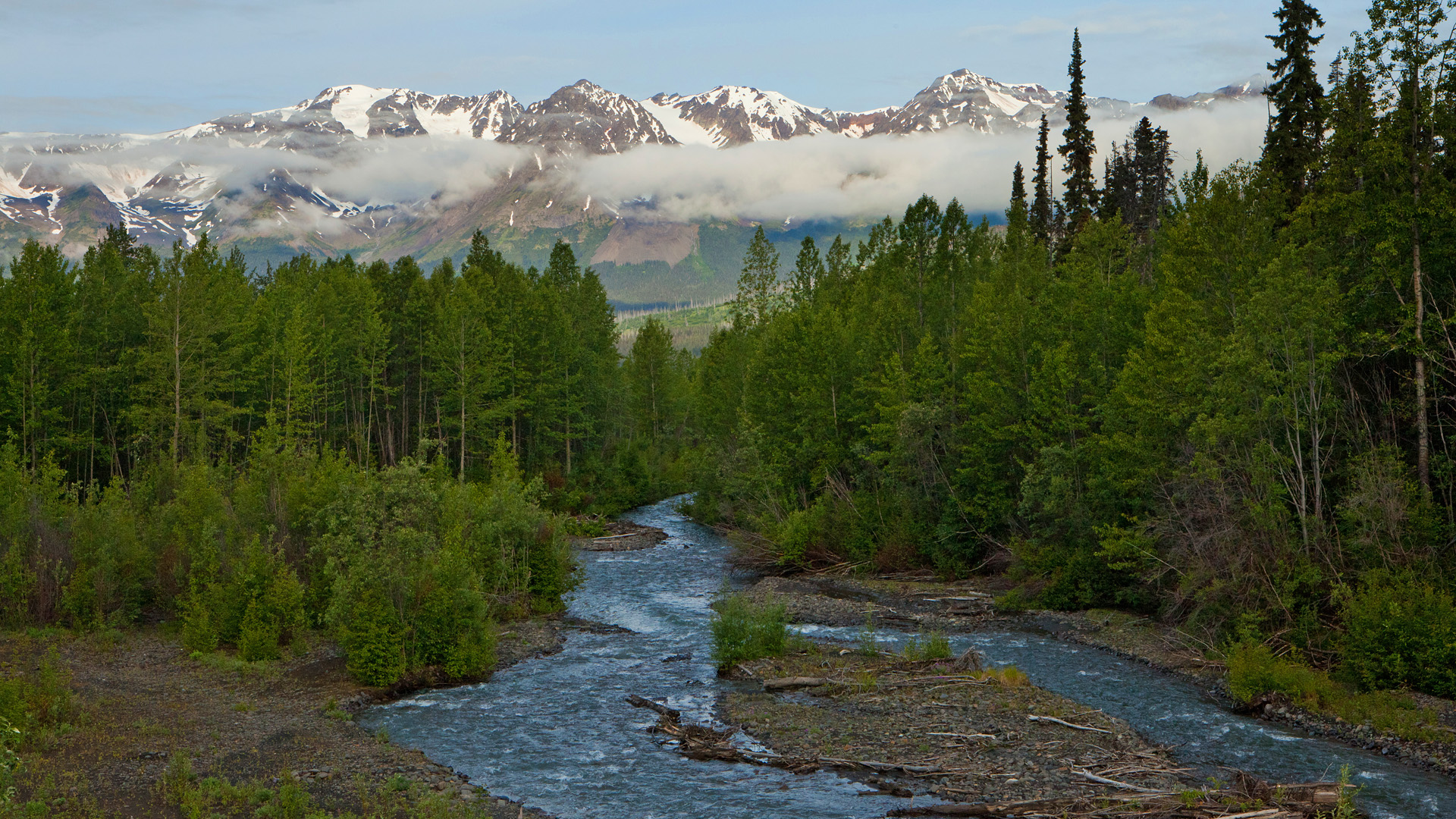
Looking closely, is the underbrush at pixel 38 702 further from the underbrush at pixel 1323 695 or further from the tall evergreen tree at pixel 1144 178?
the tall evergreen tree at pixel 1144 178

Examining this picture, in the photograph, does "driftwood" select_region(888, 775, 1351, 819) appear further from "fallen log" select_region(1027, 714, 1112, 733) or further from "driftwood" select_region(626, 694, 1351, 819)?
"fallen log" select_region(1027, 714, 1112, 733)

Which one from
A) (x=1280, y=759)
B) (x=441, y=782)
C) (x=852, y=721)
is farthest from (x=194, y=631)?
(x=1280, y=759)

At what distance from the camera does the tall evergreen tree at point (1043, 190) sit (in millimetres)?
78312

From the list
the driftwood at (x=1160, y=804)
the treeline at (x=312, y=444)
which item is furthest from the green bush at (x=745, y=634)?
the driftwood at (x=1160, y=804)

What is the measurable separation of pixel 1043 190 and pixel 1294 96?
3699 centimetres

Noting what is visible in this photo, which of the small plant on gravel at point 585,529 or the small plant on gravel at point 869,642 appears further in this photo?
the small plant on gravel at point 585,529

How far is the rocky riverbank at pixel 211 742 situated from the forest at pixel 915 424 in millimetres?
1835

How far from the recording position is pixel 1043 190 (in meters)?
83.4

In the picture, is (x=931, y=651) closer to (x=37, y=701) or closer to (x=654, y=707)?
(x=654, y=707)

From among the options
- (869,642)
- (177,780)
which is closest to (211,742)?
(177,780)

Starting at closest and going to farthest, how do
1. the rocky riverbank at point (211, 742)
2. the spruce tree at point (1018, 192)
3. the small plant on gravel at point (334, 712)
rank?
the rocky riverbank at point (211, 742) < the small plant on gravel at point (334, 712) < the spruce tree at point (1018, 192)

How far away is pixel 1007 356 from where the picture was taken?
4872 centimetres

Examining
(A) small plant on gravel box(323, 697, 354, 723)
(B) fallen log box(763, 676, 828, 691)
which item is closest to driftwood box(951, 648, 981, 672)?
(B) fallen log box(763, 676, 828, 691)

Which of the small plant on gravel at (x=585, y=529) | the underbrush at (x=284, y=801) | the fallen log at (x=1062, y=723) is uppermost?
the underbrush at (x=284, y=801)
